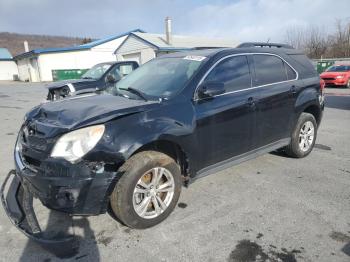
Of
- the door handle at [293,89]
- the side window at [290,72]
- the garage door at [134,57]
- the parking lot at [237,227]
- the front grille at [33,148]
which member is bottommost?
the parking lot at [237,227]

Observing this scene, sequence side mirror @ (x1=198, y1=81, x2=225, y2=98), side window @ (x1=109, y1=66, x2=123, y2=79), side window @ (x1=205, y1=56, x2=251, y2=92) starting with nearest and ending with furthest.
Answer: side mirror @ (x1=198, y1=81, x2=225, y2=98) → side window @ (x1=205, y1=56, x2=251, y2=92) → side window @ (x1=109, y1=66, x2=123, y2=79)

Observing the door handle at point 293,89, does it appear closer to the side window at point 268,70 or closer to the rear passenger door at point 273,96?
the rear passenger door at point 273,96

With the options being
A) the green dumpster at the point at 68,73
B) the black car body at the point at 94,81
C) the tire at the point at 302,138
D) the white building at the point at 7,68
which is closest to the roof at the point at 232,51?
the tire at the point at 302,138

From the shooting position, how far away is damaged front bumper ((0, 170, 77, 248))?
2.75 metres

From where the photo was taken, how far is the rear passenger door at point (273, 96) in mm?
4156

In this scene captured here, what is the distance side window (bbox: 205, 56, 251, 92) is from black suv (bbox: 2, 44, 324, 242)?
0.01 metres

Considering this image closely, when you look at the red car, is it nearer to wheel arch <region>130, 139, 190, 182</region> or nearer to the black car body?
the black car body

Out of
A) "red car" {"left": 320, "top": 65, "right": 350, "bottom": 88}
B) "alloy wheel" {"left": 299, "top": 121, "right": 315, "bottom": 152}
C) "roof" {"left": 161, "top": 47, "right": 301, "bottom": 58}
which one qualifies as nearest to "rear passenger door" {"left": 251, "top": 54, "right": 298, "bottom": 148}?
"roof" {"left": 161, "top": 47, "right": 301, "bottom": 58}

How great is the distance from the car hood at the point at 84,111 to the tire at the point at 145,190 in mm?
478

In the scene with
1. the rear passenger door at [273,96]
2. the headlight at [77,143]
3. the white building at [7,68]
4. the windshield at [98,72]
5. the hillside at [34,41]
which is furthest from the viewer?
the hillside at [34,41]

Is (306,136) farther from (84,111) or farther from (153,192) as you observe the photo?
(84,111)

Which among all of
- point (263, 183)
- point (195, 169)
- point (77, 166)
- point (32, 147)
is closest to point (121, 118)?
point (77, 166)

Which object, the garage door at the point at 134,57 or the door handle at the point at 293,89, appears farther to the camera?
the garage door at the point at 134,57

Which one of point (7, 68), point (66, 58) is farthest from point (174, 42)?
point (7, 68)
